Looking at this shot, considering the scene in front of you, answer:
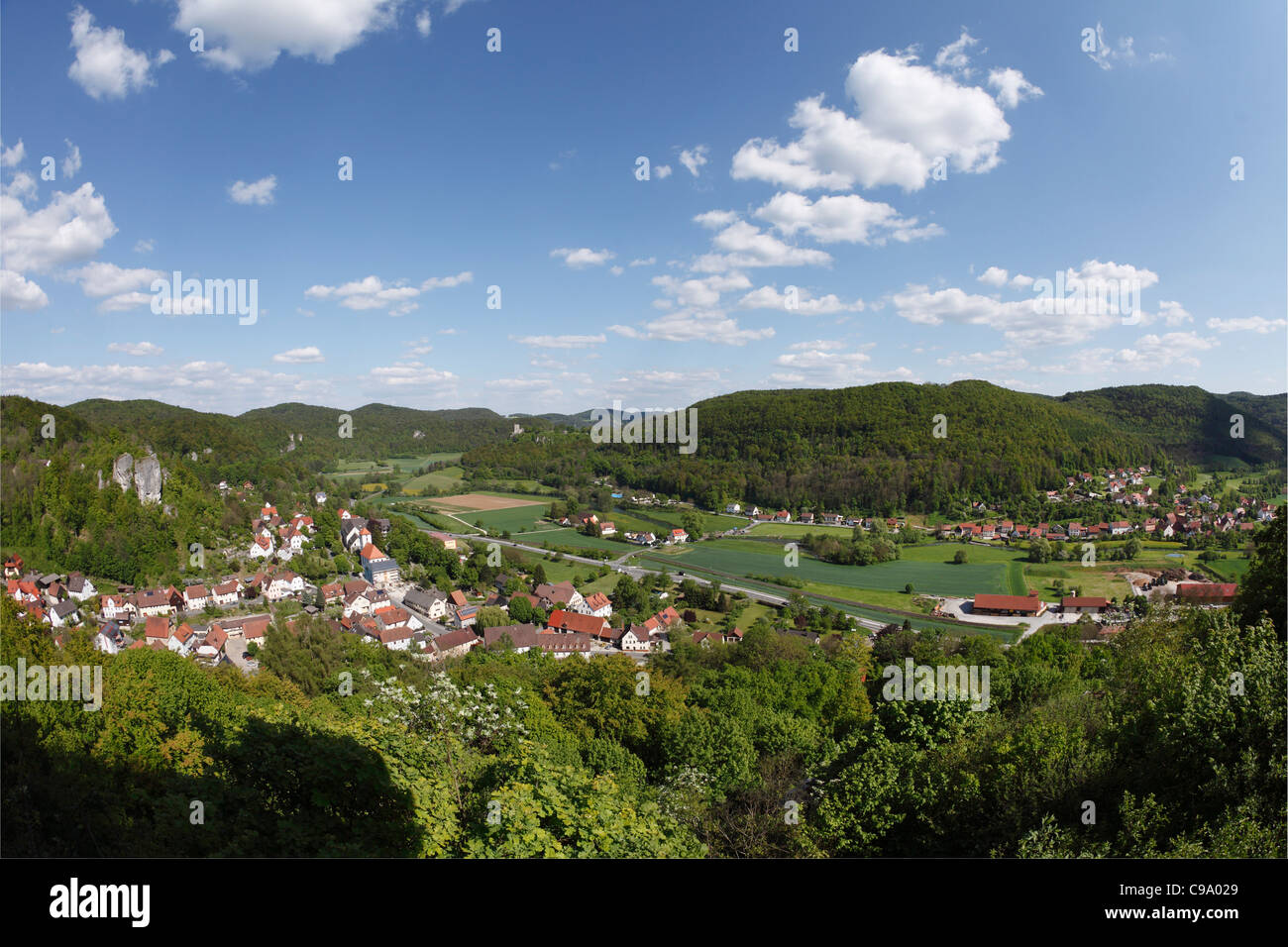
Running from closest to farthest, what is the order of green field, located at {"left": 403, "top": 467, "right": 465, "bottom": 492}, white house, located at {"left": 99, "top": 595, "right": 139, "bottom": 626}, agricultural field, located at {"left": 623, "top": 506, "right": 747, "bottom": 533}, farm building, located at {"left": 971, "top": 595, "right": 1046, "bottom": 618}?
1. farm building, located at {"left": 971, "top": 595, "right": 1046, "bottom": 618}
2. white house, located at {"left": 99, "top": 595, "right": 139, "bottom": 626}
3. agricultural field, located at {"left": 623, "top": 506, "right": 747, "bottom": 533}
4. green field, located at {"left": 403, "top": 467, "right": 465, "bottom": 492}

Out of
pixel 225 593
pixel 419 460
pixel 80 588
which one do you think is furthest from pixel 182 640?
pixel 419 460

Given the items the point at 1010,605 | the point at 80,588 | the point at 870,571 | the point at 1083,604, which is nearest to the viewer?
the point at 1083,604

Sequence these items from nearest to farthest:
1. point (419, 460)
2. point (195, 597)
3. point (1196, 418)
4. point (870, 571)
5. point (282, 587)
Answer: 1. point (195, 597)
2. point (282, 587)
3. point (870, 571)
4. point (1196, 418)
5. point (419, 460)

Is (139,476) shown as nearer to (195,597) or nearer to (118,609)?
(195,597)

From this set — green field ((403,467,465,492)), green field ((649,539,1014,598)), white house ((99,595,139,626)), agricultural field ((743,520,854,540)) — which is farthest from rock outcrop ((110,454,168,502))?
agricultural field ((743,520,854,540))

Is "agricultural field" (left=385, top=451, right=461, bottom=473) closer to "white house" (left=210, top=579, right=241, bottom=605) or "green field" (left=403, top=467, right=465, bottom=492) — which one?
"green field" (left=403, top=467, right=465, bottom=492)

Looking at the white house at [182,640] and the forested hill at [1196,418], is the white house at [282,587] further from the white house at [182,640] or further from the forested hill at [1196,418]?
the forested hill at [1196,418]

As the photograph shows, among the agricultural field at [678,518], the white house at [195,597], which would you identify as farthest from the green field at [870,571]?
the white house at [195,597]
